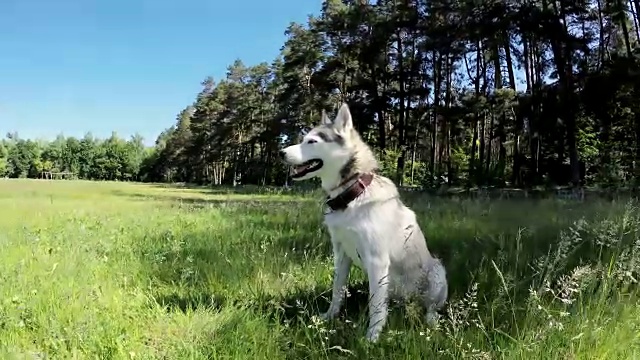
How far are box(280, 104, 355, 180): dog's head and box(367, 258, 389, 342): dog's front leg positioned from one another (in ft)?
2.80

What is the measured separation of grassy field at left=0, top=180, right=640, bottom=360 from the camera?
2822 millimetres

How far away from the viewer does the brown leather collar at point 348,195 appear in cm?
382

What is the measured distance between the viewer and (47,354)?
2889 mm

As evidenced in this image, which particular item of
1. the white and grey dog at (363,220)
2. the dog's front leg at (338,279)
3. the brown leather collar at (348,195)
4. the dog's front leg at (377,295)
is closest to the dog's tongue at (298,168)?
the white and grey dog at (363,220)

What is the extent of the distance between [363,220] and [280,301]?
98 cm

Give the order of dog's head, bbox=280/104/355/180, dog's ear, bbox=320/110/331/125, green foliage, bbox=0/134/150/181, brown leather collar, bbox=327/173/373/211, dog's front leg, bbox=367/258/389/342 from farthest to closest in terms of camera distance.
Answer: green foliage, bbox=0/134/150/181, dog's ear, bbox=320/110/331/125, dog's head, bbox=280/104/355/180, brown leather collar, bbox=327/173/373/211, dog's front leg, bbox=367/258/389/342

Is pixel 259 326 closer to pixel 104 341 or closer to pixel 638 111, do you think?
pixel 104 341

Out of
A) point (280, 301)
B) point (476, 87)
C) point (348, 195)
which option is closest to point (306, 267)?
point (280, 301)

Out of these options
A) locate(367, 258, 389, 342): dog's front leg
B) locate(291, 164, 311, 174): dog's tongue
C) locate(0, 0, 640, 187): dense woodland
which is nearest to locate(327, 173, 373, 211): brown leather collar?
locate(291, 164, 311, 174): dog's tongue

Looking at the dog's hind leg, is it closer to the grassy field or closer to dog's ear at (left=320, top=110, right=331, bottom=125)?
the grassy field

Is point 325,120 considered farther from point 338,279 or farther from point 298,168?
point 338,279

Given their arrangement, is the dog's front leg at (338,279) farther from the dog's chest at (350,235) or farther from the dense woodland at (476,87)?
the dense woodland at (476,87)

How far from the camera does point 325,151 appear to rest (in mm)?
3998

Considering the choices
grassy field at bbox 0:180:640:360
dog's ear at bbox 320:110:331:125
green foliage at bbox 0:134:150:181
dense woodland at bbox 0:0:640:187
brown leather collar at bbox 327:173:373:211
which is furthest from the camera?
green foliage at bbox 0:134:150:181
